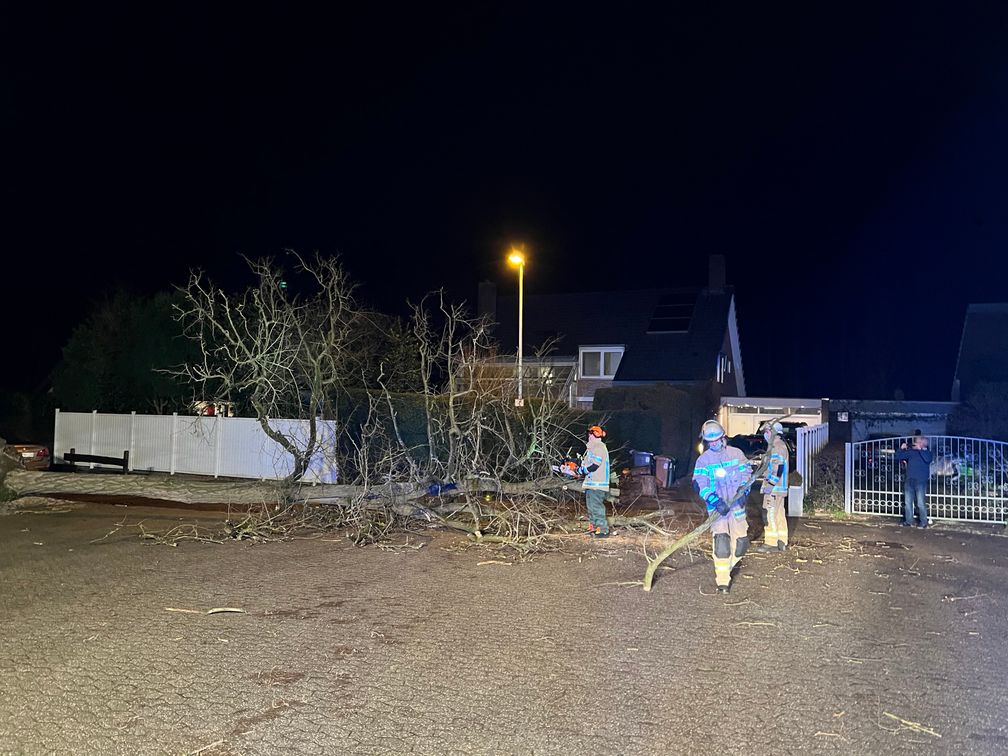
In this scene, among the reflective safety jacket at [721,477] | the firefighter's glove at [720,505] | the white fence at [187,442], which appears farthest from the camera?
the white fence at [187,442]

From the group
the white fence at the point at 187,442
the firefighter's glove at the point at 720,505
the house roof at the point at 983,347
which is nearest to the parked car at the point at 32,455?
the white fence at the point at 187,442

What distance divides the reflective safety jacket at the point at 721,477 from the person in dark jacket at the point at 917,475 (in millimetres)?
5416

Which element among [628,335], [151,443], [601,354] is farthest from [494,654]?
[628,335]

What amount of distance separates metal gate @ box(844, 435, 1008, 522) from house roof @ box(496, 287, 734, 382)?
15.9 meters

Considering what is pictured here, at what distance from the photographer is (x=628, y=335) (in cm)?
3209

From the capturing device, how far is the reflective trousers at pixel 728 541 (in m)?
7.46

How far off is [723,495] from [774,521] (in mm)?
2587

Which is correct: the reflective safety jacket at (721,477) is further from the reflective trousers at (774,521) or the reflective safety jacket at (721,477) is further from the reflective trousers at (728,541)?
the reflective trousers at (774,521)

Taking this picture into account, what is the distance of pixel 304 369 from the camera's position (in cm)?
1341

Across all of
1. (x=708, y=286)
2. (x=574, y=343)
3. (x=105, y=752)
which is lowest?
(x=105, y=752)

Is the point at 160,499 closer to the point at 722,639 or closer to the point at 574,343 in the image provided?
the point at 722,639

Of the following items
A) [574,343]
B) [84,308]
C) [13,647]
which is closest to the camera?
[13,647]

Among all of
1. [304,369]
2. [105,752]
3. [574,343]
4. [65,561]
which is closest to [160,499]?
A: [304,369]

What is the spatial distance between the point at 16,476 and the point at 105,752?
12.2 meters
